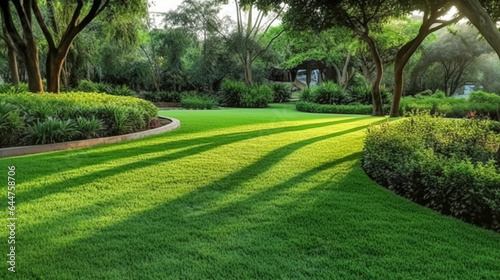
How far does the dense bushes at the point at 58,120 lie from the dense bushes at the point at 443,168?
555cm

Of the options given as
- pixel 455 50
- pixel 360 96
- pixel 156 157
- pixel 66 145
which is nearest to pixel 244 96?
pixel 360 96

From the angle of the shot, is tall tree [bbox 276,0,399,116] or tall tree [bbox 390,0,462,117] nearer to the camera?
tall tree [bbox 390,0,462,117]

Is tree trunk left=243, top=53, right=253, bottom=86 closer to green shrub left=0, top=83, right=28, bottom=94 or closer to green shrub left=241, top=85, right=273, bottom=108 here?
green shrub left=241, top=85, right=273, bottom=108

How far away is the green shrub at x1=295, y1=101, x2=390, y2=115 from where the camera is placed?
18.1 meters

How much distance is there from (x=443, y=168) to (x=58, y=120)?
678cm

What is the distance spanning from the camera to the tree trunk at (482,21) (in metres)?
5.30

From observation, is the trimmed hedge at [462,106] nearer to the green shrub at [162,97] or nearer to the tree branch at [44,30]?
the tree branch at [44,30]

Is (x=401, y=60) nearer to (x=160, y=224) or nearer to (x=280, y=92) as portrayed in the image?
(x=160, y=224)

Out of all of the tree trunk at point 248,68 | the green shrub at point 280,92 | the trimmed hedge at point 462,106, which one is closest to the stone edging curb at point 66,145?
the trimmed hedge at point 462,106

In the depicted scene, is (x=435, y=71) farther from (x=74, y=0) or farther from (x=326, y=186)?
(x=326, y=186)

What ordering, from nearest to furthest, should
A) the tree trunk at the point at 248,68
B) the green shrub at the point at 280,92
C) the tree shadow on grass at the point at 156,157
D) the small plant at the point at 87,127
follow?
the tree shadow on grass at the point at 156,157
the small plant at the point at 87,127
the green shrub at the point at 280,92
the tree trunk at the point at 248,68

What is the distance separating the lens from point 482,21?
5.38 meters

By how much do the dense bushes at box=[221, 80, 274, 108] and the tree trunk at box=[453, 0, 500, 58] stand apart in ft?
59.3

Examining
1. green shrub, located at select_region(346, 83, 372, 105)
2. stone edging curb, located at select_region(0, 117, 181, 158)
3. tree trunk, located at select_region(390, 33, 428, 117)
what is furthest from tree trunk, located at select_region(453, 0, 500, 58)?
green shrub, located at select_region(346, 83, 372, 105)
